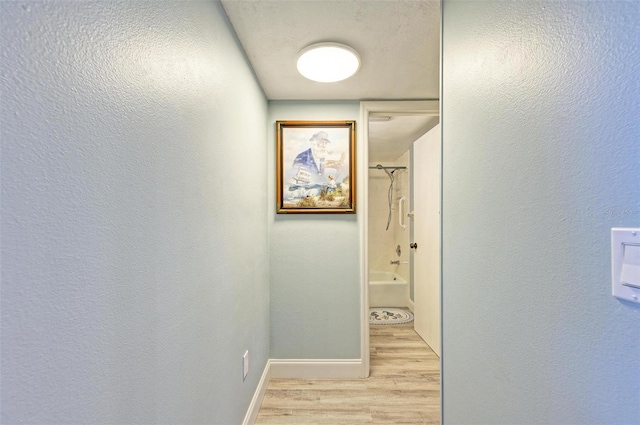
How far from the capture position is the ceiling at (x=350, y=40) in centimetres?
135

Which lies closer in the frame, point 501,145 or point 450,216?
point 501,145

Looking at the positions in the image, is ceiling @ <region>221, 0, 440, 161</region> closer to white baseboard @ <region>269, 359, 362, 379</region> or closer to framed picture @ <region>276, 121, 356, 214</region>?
framed picture @ <region>276, 121, 356, 214</region>

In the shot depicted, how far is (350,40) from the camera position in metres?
1.59

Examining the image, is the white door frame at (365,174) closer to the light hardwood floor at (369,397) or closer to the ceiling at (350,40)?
the ceiling at (350,40)

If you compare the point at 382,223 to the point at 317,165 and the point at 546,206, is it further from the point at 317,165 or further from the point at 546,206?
the point at 546,206

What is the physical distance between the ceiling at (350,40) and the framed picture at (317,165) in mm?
253

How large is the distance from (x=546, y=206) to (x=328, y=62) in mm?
1435

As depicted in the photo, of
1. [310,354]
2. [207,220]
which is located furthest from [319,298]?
[207,220]

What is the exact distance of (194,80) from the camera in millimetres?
1073

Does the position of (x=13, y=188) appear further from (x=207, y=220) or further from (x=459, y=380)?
(x=459, y=380)

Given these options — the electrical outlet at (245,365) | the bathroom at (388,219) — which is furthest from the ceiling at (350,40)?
the bathroom at (388,219)

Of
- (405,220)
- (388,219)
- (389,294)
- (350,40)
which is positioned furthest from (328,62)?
(388,219)

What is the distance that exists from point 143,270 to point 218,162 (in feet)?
2.17

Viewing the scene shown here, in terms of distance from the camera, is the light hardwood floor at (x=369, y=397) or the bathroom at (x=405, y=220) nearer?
the light hardwood floor at (x=369, y=397)
